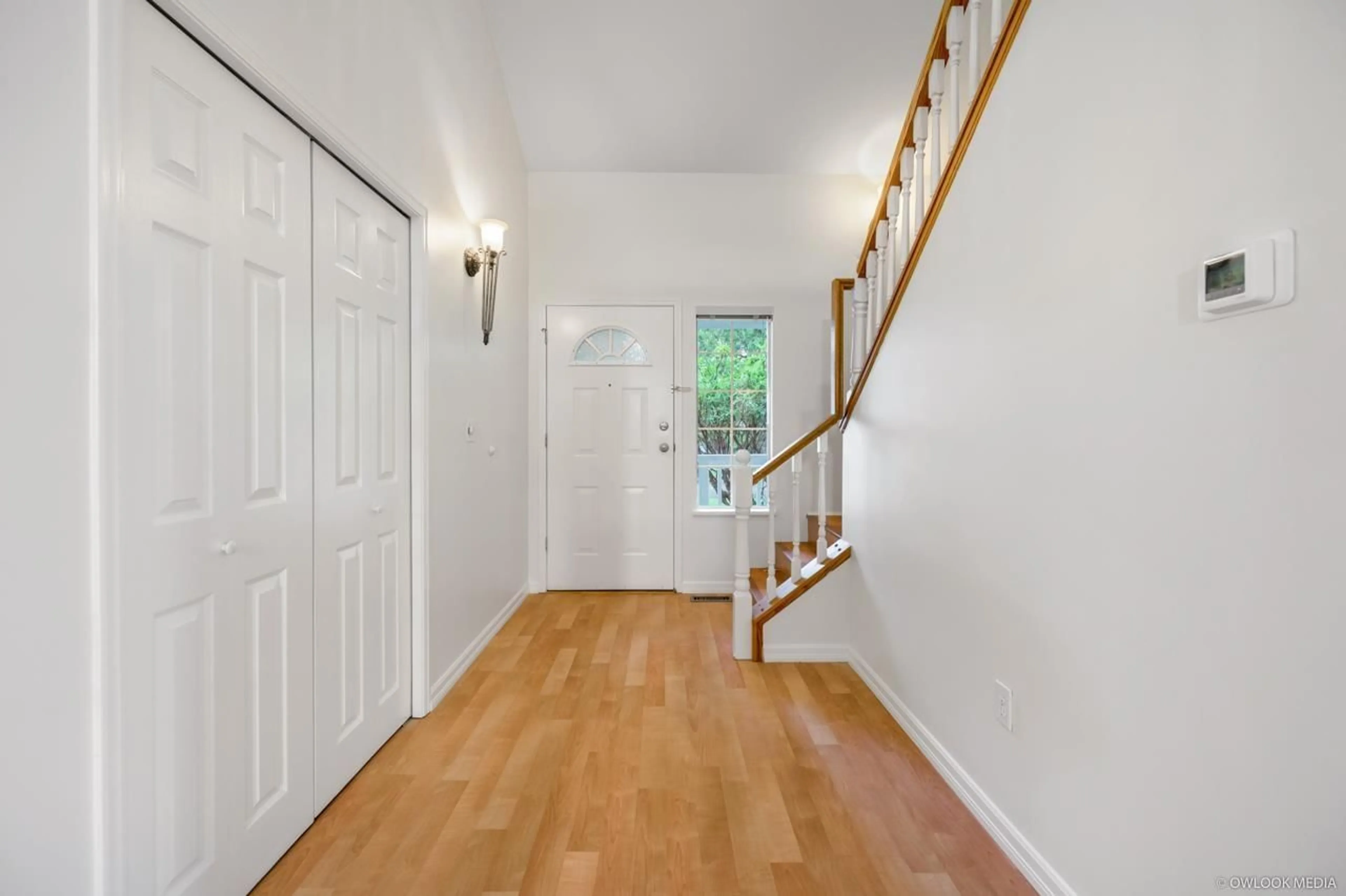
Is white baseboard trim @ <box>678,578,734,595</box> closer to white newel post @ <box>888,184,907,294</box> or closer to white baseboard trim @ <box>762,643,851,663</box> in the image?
white baseboard trim @ <box>762,643,851,663</box>

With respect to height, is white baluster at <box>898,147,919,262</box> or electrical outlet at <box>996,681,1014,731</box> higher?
white baluster at <box>898,147,919,262</box>

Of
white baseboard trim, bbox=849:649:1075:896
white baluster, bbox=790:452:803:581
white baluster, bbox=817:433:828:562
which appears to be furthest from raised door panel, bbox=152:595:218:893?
white baluster, bbox=817:433:828:562

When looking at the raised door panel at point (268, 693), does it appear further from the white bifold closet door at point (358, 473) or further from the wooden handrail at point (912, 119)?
the wooden handrail at point (912, 119)

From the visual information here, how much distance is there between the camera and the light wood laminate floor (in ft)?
5.03

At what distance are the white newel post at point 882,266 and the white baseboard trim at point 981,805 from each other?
5.10 feet

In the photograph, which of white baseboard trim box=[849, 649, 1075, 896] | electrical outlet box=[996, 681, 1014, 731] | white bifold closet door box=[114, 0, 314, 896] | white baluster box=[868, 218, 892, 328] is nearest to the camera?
white bifold closet door box=[114, 0, 314, 896]

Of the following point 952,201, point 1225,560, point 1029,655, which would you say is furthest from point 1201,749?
point 952,201

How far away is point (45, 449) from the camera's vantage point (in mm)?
1043

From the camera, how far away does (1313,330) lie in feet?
2.89

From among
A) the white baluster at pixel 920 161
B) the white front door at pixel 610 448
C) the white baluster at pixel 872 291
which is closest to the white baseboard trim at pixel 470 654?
the white front door at pixel 610 448

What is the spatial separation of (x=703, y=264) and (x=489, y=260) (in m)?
1.69

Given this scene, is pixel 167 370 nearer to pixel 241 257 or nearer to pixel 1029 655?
pixel 241 257

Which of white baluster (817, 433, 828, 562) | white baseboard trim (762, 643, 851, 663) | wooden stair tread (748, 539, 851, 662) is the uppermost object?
white baluster (817, 433, 828, 562)

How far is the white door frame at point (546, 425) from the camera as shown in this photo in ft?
14.2
